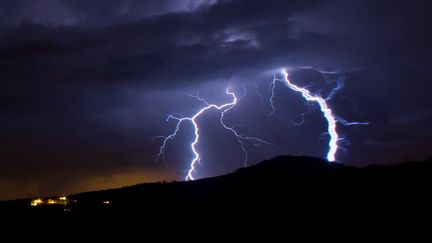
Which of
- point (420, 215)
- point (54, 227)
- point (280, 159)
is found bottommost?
point (420, 215)

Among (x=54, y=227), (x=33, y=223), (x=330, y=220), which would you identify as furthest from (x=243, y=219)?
(x=33, y=223)

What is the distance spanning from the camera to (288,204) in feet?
72.3

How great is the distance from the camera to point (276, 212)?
21203 millimetres

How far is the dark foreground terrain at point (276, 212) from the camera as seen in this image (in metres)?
17.1

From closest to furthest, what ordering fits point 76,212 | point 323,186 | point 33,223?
1. point 323,186
2. point 33,223
3. point 76,212

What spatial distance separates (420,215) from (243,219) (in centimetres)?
768

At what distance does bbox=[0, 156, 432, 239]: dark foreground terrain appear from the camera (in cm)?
1712

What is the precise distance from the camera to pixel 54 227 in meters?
26.0

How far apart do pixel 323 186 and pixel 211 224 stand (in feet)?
20.0

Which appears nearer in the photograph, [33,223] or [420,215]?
[420,215]

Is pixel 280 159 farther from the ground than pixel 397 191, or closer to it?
farther from the ground

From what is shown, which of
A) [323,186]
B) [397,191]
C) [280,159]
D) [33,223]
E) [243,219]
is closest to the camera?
[397,191]

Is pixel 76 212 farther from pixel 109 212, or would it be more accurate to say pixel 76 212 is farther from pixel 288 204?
pixel 288 204

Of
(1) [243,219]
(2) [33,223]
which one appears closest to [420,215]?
(1) [243,219]
